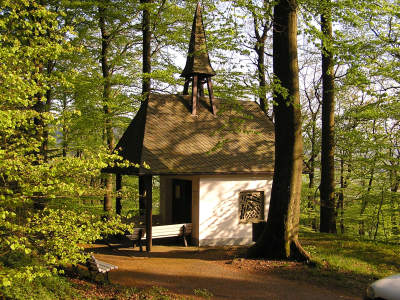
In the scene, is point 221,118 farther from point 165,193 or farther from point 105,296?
point 105,296

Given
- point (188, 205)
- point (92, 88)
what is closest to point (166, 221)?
point (188, 205)

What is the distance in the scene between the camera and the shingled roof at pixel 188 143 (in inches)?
565

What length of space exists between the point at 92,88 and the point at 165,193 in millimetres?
6181

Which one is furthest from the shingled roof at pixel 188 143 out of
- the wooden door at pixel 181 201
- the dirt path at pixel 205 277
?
the dirt path at pixel 205 277

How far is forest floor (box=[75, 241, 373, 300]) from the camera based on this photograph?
905cm

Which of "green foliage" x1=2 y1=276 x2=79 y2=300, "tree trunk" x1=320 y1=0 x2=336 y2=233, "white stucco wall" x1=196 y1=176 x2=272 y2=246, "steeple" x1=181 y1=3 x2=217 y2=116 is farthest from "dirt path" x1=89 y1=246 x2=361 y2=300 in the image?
"steeple" x1=181 y1=3 x2=217 y2=116

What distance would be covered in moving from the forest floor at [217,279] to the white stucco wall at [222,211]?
1.67 metres

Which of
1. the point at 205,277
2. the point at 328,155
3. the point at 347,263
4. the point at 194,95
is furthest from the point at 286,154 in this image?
the point at 328,155

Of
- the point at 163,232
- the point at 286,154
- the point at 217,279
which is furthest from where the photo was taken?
the point at 163,232

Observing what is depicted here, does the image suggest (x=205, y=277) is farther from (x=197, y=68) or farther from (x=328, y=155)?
(x=328, y=155)

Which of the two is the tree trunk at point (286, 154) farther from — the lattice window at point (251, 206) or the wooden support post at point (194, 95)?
the wooden support post at point (194, 95)

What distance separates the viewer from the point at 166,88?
2172cm

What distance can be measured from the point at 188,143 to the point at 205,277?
6.48 metres

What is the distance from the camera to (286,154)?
39.2 feet
